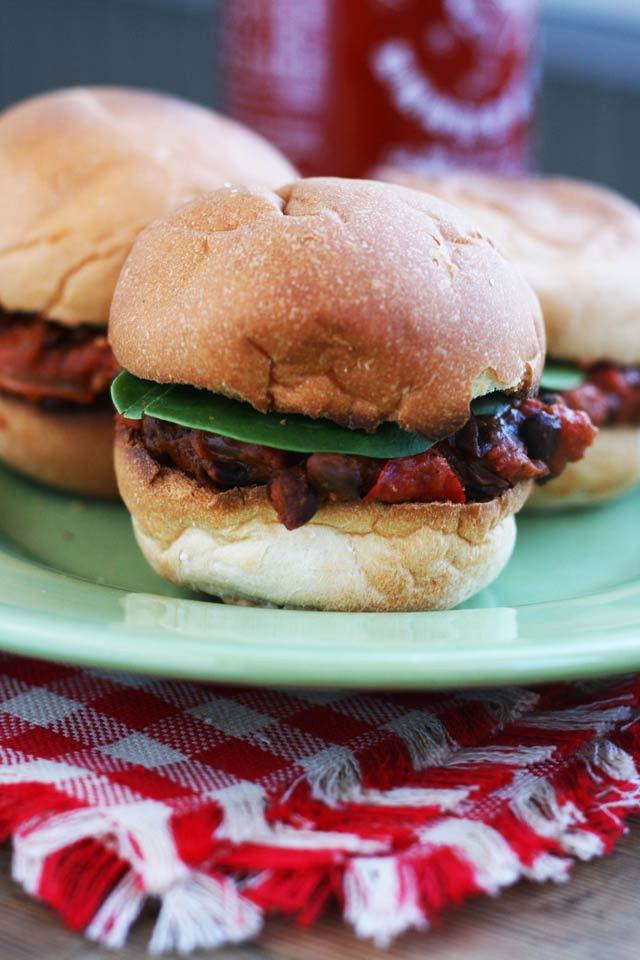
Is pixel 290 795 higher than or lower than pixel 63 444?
higher

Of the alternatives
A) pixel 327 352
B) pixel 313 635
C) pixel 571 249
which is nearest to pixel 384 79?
pixel 571 249

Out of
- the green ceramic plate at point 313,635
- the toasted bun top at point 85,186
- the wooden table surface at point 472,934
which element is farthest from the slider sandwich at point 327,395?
the wooden table surface at point 472,934

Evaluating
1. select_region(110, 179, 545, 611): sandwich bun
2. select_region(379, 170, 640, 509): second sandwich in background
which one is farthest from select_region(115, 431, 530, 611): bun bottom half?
select_region(379, 170, 640, 509): second sandwich in background

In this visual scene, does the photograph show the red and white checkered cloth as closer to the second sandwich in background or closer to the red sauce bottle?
the second sandwich in background

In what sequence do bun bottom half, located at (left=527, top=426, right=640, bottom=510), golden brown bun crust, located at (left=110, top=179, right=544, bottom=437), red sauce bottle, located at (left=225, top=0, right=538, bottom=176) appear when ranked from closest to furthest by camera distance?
golden brown bun crust, located at (left=110, top=179, right=544, bottom=437)
bun bottom half, located at (left=527, top=426, right=640, bottom=510)
red sauce bottle, located at (left=225, top=0, right=538, bottom=176)

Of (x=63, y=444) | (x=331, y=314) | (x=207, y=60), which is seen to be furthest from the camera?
(x=207, y=60)

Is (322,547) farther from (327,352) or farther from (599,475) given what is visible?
(599,475)

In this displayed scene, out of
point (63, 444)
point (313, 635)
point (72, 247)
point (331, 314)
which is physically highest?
point (331, 314)

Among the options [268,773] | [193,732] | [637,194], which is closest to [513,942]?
[268,773]
